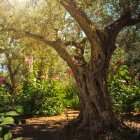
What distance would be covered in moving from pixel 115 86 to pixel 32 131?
4291 mm

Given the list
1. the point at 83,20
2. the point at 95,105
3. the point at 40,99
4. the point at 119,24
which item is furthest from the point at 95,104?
the point at 40,99

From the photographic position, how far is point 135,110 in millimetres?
8547

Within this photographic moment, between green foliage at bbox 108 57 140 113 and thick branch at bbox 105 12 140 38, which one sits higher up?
thick branch at bbox 105 12 140 38

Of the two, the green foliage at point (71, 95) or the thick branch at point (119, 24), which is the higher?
the thick branch at point (119, 24)

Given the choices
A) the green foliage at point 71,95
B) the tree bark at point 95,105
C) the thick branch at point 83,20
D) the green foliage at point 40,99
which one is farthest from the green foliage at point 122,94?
the green foliage at point 71,95

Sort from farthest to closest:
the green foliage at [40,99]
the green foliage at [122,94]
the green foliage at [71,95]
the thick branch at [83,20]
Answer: the green foliage at [71,95]
the green foliage at [40,99]
the green foliage at [122,94]
the thick branch at [83,20]

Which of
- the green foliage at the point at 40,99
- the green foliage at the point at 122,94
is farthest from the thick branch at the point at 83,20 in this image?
the green foliage at the point at 40,99

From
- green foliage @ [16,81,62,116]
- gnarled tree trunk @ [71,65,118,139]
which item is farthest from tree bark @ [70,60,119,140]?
green foliage @ [16,81,62,116]

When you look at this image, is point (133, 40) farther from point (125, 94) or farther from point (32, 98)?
point (32, 98)

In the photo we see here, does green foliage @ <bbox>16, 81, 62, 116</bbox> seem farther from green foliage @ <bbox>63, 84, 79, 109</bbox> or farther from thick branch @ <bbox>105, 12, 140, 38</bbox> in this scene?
thick branch @ <bbox>105, 12, 140, 38</bbox>

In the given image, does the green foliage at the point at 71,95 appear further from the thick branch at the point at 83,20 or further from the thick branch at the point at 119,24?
the thick branch at the point at 83,20

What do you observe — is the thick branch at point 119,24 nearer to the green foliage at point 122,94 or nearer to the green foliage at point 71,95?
the green foliage at point 122,94

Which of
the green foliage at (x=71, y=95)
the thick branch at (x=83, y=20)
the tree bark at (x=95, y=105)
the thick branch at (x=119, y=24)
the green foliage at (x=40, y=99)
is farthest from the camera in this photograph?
the green foliage at (x=71, y=95)

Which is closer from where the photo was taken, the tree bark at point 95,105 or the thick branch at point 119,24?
the tree bark at point 95,105
